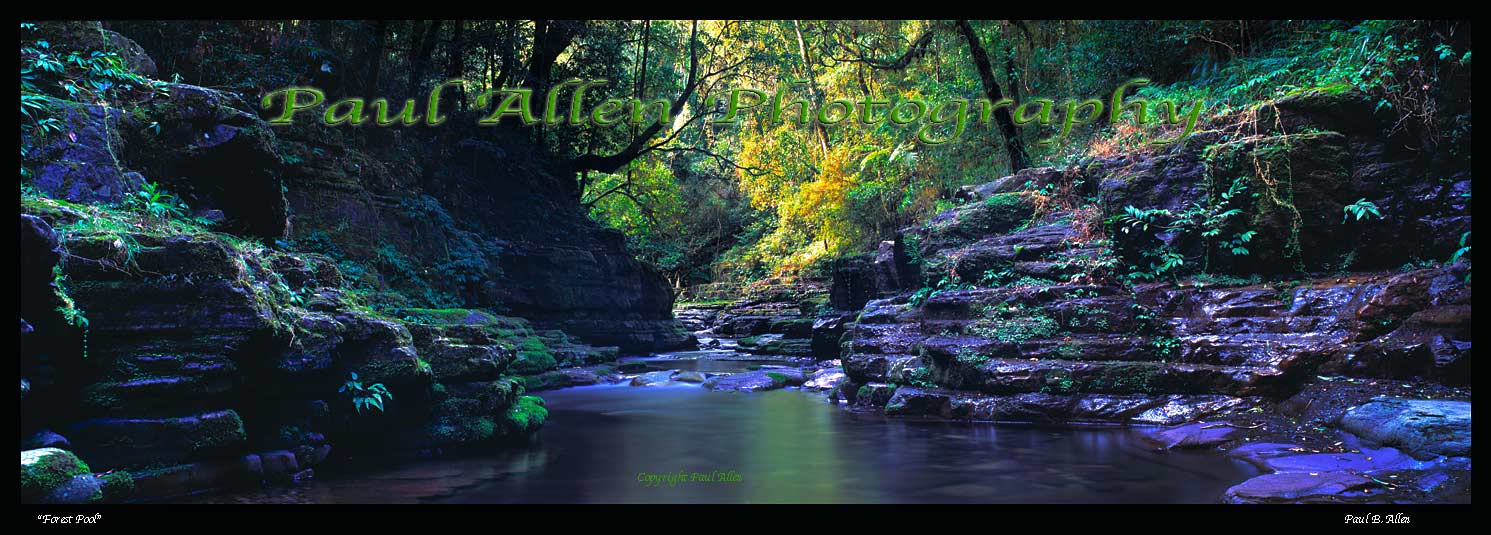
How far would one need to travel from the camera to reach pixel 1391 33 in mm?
7977

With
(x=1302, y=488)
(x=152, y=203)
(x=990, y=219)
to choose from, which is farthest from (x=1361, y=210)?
(x=152, y=203)

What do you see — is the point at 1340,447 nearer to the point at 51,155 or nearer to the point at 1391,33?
the point at 1391,33

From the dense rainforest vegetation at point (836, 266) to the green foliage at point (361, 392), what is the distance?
2cm

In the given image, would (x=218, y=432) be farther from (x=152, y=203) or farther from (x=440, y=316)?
(x=440, y=316)

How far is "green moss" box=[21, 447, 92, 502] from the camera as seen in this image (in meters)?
3.77

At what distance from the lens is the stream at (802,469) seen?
504 centimetres

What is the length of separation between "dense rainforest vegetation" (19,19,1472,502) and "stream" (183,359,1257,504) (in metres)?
0.44

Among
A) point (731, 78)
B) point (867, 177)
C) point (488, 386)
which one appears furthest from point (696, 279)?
point (488, 386)

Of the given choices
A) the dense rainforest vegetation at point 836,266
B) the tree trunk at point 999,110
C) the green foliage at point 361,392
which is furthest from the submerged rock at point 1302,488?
the tree trunk at point 999,110

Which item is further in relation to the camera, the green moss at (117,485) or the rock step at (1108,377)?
the rock step at (1108,377)

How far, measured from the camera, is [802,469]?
20.2ft

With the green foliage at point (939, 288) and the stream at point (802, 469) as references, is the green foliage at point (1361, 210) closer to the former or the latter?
the stream at point (802, 469)

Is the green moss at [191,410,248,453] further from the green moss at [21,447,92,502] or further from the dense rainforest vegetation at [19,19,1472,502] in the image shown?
the green moss at [21,447,92,502]
